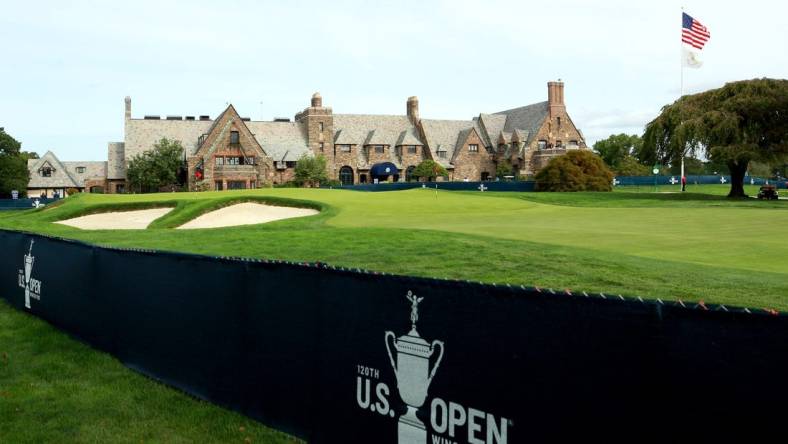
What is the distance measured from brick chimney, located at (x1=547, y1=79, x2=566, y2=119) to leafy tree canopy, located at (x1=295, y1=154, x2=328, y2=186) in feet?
117

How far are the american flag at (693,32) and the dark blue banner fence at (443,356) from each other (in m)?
57.0

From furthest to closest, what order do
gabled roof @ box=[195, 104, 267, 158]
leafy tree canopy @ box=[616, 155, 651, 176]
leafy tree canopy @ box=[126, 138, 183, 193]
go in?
leafy tree canopy @ box=[616, 155, 651, 176] < gabled roof @ box=[195, 104, 267, 158] < leafy tree canopy @ box=[126, 138, 183, 193]

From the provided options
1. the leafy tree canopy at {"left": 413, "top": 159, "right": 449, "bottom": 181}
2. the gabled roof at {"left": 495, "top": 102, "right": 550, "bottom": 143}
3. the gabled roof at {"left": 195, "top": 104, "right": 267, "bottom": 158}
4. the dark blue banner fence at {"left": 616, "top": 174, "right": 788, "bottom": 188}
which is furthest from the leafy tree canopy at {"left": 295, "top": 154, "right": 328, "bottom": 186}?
the dark blue banner fence at {"left": 616, "top": 174, "right": 788, "bottom": 188}

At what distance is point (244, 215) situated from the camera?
4000 centimetres

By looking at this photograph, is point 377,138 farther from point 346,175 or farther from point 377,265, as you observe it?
point 377,265

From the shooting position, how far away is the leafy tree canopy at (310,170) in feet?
291

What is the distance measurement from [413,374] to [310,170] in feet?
275

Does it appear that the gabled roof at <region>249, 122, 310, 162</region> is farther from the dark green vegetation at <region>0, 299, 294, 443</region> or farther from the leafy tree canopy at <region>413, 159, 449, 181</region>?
the dark green vegetation at <region>0, 299, 294, 443</region>

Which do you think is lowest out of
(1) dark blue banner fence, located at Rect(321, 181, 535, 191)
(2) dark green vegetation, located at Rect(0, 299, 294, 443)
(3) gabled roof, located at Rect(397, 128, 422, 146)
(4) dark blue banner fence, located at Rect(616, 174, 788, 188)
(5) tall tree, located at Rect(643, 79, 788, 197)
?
(2) dark green vegetation, located at Rect(0, 299, 294, 443)

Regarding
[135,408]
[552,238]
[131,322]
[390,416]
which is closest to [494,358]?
[390,416]

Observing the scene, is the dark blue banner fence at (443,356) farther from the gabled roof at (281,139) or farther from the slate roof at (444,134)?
the slate roof at (444,134)

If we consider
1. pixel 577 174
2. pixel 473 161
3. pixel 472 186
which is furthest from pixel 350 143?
pixel 577 174

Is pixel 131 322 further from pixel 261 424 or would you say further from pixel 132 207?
pixel 132 207

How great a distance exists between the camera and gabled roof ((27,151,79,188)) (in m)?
108
